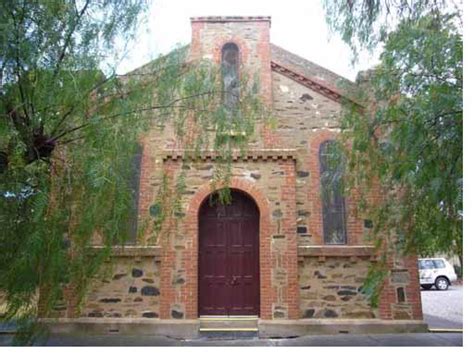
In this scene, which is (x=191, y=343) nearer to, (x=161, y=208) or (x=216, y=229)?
(x=216, y=229)

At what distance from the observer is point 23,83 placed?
3.52m

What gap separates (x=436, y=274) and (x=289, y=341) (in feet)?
47.0

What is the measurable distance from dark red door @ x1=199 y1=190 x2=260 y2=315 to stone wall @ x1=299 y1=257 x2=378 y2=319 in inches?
34.5

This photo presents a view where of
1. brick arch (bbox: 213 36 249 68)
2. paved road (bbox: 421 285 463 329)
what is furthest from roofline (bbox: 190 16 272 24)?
paved road (bbox: 421 285 463 329)

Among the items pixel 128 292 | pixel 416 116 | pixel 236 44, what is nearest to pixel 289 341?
pixel 128 292

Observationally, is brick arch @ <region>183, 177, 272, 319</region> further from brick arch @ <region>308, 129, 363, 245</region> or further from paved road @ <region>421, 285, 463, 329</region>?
paved road @ <region>421, 285, 463, 329</region>

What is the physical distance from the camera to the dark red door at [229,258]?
8.02 m

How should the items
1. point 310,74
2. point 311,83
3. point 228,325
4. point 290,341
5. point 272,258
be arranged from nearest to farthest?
point 290,341 < point 228,325 < point 272,258 < point 311,83 < point 310,74

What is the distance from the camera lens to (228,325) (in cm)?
769

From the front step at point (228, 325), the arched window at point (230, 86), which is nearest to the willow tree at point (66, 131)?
the arched window at point (230, 86)

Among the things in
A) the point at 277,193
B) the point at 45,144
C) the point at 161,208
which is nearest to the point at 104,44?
the point at 45,144

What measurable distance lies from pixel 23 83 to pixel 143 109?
95 cm

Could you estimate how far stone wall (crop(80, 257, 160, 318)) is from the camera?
7777mm

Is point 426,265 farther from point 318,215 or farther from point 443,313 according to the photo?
point 318,215
